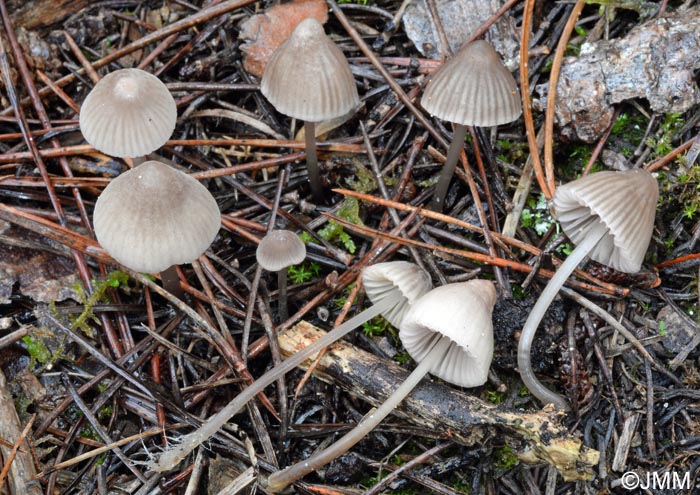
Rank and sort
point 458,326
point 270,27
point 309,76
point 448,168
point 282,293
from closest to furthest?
point 458,326 < point 309,76 < point 282,293 < point 448,168 < point 270,27

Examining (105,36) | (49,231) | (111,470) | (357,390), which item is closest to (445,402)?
(357,390)

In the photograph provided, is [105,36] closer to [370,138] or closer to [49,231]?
[49,231]

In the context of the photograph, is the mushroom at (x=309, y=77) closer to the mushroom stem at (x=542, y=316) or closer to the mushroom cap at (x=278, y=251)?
the mushroom cap at (x=278, y=251)

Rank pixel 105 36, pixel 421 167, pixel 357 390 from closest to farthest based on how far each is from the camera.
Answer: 1. pixel 357 390
2. pixel 421 167
3. pixel 105 36

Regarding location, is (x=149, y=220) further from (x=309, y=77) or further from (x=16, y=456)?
(x=16, y=456)

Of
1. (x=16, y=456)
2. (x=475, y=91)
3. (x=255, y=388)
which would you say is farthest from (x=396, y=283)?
(x=16, y=456)
